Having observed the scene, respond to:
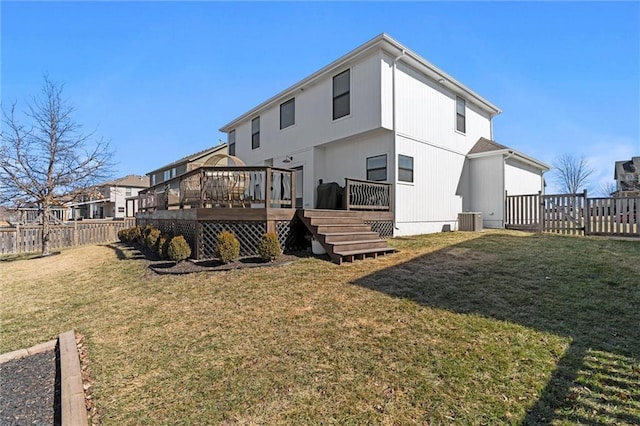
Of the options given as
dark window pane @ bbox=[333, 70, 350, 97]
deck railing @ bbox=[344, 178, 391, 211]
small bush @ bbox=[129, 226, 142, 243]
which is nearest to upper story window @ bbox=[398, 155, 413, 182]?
deck railing @ bbox=[344, 178, 391, 211]

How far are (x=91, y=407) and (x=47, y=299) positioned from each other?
4.64 metres

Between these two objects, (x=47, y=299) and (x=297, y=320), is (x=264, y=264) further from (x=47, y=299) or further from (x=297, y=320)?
(x=47, y=299)

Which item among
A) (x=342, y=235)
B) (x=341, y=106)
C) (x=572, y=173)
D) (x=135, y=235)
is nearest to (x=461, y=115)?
(x=341, y=106)

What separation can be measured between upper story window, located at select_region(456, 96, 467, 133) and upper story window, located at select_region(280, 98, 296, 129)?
7.05m

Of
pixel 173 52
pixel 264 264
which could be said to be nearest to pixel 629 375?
pixel 264 264

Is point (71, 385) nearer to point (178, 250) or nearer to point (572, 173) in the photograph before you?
point (178, 250)

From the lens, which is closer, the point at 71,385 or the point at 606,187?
the point at 71,385

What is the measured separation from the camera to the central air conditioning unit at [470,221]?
39.0 ft

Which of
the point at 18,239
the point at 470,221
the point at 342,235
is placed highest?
the point at 470,221

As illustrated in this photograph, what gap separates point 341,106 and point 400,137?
103 inches

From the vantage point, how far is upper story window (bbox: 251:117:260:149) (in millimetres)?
16766

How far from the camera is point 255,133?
669 inches

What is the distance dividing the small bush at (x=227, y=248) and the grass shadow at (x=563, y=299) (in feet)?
9.46

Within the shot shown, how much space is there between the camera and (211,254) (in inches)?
295
